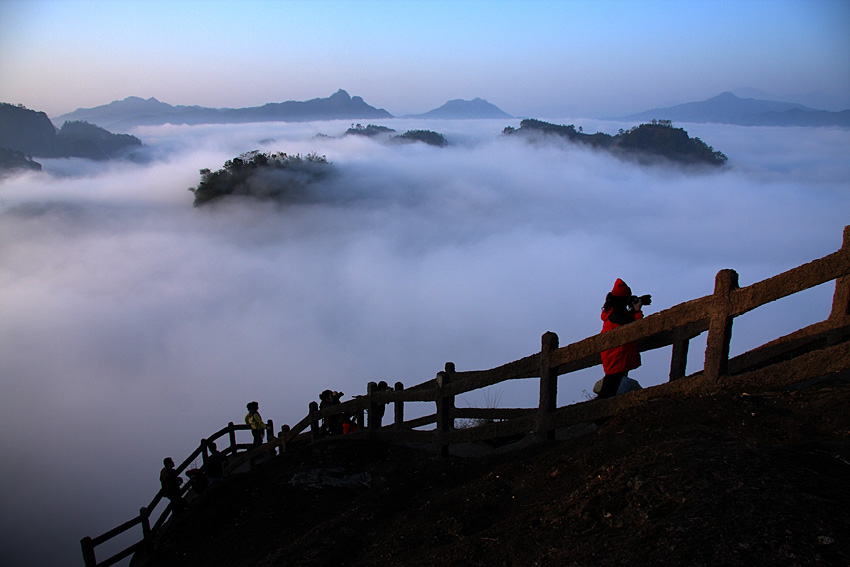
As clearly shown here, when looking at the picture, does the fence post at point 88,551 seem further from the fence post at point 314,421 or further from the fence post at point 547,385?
the fence post at point 547,385

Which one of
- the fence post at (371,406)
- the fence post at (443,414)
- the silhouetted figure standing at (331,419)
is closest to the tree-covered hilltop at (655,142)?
the silhouetted figure standing at (331,419)

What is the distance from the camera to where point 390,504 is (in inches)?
226

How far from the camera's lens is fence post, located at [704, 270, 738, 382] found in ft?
15.1

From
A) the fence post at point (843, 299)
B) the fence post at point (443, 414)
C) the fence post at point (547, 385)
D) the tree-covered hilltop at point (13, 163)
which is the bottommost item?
the tree-covered hilltop at point (13, 163)

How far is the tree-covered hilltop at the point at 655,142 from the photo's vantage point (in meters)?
122

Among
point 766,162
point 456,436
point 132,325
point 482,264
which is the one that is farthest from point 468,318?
point 766,162

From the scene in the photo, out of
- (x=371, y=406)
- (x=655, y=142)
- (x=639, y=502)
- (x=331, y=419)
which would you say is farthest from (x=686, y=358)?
(x=655, y=142)

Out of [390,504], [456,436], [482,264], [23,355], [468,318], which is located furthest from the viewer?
[482,264]

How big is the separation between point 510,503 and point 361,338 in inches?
3883

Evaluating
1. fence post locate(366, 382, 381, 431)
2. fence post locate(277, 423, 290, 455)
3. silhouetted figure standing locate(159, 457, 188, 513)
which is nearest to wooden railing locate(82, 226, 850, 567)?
fence post locate(366, 382, 381, 431)

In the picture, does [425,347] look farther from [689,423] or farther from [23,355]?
[689,423]

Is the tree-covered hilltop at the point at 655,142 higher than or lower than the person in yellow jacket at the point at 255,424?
higher

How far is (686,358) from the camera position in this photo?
6117mm

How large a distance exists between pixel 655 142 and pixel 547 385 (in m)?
140
